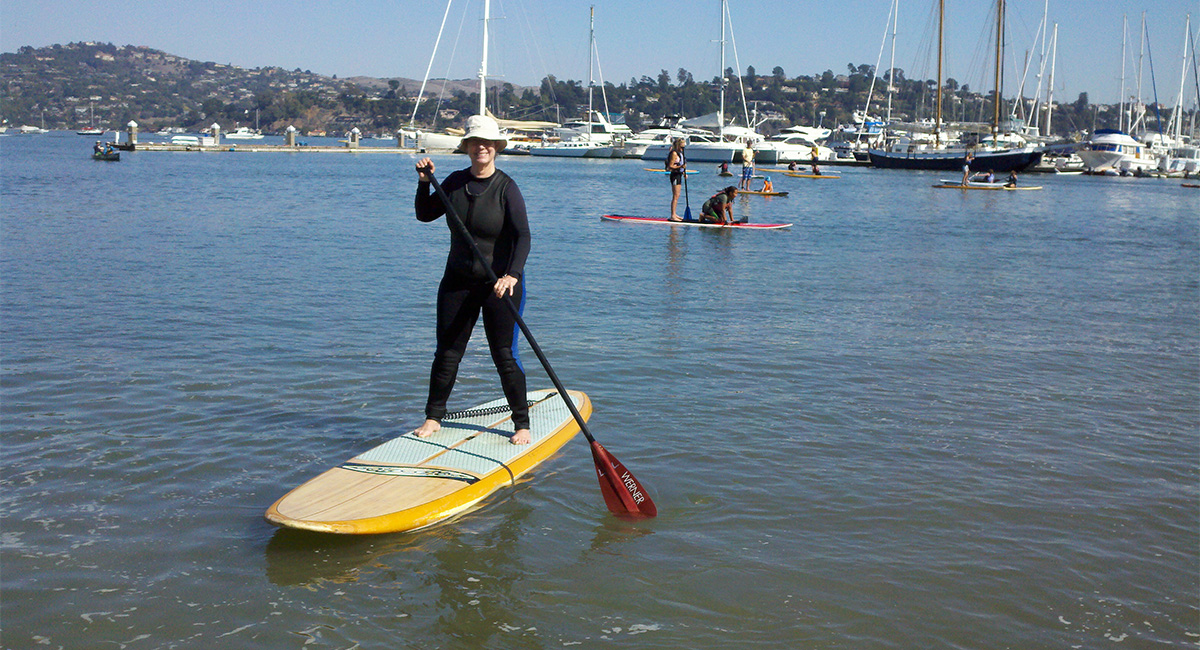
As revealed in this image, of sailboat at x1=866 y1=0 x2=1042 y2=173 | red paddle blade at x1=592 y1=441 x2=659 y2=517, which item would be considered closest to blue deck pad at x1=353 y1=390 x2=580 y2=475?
red paddle blade at x1=592 y1=441 x2=659 y2=517

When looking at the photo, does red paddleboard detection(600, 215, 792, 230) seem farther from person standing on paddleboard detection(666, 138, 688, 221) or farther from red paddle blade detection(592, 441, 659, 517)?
red paddle blade detection(592, 441, 659, 517)

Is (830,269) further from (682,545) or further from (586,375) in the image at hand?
(682,545)

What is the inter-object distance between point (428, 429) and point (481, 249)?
3.73 feet

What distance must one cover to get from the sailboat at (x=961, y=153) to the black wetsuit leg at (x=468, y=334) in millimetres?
52223

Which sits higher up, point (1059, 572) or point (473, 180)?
point (473, 180)

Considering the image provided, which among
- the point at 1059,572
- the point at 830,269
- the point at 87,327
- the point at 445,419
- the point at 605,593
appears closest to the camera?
the point at 605,593

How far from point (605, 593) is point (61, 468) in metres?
3.33

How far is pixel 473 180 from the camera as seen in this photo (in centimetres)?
527

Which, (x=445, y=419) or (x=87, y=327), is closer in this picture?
(x=445, y=419)

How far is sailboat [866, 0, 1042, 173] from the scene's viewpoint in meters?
59.5

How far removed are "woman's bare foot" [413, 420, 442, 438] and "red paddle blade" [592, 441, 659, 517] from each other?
1.16 metres

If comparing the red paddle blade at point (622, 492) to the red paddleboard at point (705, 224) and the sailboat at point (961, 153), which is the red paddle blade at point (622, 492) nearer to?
the red paddleboard at point (705, 224)

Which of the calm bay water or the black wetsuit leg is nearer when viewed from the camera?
the calm bay water

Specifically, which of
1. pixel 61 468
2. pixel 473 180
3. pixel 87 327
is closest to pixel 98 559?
pixel 61 468
